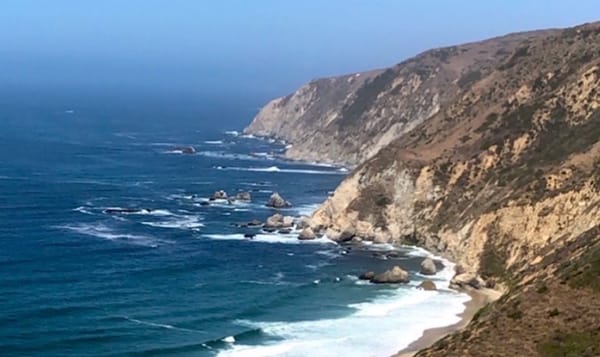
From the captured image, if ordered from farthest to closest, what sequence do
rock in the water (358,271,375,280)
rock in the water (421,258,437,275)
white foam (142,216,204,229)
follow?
1. white foam (142,216,204,229)
2. rock in the water (421,258,437,275)
3. rock in the water (358,271,375,280)

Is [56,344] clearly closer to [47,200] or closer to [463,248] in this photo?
[463,248]

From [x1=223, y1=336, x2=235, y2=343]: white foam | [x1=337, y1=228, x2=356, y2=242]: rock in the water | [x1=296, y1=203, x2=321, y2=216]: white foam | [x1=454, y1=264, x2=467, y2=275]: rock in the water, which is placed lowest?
[x1=223, y1=336, x2=235, y2=343]: white foam

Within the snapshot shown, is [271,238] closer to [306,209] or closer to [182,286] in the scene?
[306,209]

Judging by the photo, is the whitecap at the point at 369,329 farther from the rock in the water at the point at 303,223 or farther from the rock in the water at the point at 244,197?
the rock in the water at the point at 244,197

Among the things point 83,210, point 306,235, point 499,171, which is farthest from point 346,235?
point 83,210

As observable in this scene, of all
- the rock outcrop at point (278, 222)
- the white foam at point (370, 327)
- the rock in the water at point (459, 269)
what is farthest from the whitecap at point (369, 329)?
the rock outcrop at point (278, 222)

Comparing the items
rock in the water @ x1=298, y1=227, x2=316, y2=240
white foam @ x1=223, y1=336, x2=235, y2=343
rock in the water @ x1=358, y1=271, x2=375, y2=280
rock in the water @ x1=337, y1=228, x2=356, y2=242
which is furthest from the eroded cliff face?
white foam @ x1=223, y1=336, x2=235, y2=343

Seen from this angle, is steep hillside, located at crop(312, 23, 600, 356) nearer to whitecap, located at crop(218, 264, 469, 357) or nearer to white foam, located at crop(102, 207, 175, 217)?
whitecap, located at crop(218, 264, 469, 357)
